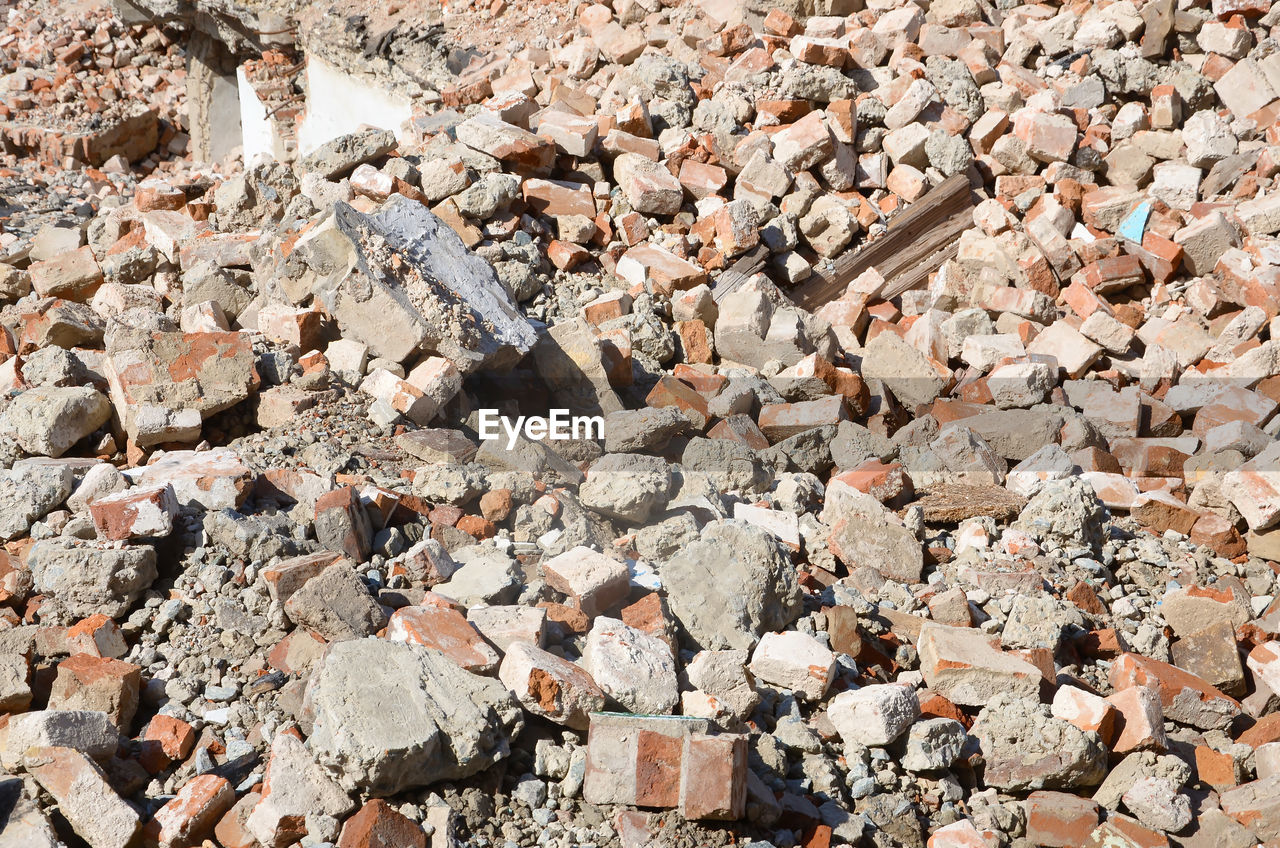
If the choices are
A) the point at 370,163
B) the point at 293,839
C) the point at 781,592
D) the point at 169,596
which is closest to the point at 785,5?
the point at 370,163

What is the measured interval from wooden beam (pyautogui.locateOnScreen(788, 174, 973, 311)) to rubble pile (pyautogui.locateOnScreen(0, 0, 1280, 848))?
0.03 meters

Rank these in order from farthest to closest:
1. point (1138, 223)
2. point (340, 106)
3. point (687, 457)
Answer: point (340, 106)
point (1138, 223)
point (687, 457)

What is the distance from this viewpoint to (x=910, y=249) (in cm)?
636

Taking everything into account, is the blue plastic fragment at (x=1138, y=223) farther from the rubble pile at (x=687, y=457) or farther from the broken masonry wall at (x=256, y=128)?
the broken masonry wall at (x=256, y=128)

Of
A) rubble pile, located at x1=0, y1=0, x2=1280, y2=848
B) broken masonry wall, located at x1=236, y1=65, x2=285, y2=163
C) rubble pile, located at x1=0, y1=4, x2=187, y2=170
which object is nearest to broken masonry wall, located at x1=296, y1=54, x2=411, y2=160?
broken masonry wall, located at x1=236, y1=65, x2=285, y2=163

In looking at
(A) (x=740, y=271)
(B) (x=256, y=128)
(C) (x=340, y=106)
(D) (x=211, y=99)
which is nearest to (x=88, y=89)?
(D) (x=211, y=99)

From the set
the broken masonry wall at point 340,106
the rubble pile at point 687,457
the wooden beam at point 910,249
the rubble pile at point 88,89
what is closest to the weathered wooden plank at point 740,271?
the rubble pile at point 687,457

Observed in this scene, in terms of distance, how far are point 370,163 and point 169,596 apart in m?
3.39

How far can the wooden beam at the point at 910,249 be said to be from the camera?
6203mm

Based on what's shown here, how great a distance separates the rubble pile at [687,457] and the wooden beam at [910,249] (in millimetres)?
32

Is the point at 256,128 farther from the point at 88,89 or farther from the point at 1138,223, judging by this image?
the point at 1138,223

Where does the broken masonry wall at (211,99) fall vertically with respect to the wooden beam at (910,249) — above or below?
below

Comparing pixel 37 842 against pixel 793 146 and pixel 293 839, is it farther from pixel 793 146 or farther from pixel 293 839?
pixel 793 146

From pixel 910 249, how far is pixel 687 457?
111 inches
